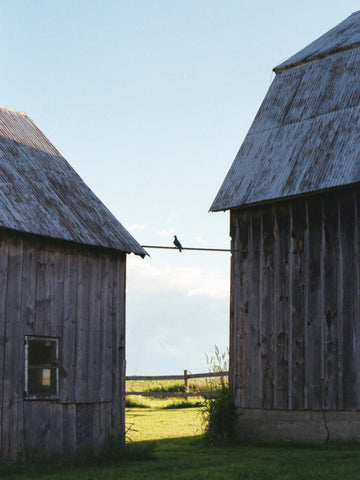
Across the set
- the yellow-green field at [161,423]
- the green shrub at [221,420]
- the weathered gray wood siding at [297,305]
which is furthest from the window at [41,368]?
the weathered gray wood siding at [297,305]

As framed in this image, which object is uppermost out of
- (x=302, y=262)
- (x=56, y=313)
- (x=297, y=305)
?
(x=302, y=262)

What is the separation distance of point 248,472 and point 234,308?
6724mm

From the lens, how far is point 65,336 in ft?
51.6

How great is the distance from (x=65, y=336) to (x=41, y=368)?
0.80 meters

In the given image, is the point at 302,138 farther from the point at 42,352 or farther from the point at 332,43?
the point at 42,352

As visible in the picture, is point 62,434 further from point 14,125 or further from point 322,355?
point 14,125

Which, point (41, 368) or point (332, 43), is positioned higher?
point (332, 43)

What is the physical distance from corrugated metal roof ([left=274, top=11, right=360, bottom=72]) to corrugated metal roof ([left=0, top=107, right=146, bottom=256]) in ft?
22.0

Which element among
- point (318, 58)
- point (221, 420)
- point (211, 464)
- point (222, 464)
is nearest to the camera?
point (222, 464)

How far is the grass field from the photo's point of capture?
1234cm

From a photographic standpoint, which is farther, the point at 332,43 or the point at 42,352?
the point at 332,43

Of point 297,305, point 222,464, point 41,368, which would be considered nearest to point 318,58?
point 297,305

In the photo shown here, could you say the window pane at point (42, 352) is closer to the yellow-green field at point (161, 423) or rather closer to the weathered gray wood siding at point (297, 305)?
the yellow-green field at point (161, 423)

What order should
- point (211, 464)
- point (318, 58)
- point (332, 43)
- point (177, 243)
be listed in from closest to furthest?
point (211, 464), point (177, 243), point (318, 58), point (332, 43)
